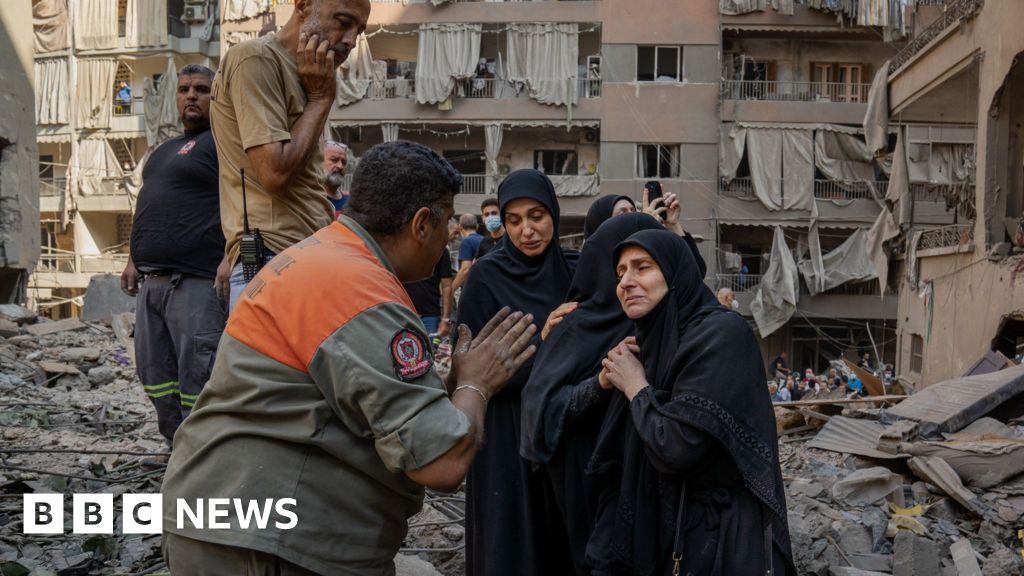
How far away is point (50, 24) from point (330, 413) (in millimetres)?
33258

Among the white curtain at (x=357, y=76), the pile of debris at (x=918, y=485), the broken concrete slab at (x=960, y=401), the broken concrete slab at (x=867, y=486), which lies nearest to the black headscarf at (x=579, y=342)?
the pile of debris at (x=918, y=485)

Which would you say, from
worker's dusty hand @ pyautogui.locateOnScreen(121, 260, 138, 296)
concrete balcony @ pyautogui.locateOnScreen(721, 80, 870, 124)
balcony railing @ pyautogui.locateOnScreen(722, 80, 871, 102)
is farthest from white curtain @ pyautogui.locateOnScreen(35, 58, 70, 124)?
worker's dusty hand @ pyautogui.locateOnScreen(121, 260, 138, 296)

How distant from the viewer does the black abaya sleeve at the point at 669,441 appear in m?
2.58

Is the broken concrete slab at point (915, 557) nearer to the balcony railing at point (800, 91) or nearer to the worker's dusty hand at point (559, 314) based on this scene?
the worker's dusty hand at point (559, 314)

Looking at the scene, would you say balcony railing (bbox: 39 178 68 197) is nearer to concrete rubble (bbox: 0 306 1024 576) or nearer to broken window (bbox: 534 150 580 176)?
broken window (bbox: 534 150 580 176)

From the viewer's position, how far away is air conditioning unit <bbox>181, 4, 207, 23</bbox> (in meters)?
29.6

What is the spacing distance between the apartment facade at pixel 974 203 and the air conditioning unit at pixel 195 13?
873 inches

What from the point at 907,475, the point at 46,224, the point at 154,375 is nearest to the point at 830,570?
the point at 907,475

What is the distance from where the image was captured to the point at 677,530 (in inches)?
105

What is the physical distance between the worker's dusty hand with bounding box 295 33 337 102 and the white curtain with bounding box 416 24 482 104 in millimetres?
22955

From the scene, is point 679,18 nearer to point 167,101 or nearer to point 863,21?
point 863,21

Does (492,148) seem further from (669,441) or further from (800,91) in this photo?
(669,441)

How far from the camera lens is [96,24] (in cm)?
2991

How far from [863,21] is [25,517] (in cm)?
2511
